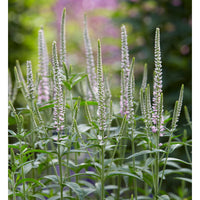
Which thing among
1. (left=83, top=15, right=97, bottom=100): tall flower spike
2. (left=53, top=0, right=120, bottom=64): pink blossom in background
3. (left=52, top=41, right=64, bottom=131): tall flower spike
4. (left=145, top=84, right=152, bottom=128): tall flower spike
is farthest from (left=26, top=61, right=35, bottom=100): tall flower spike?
(left=53, top=0, right=120, bottom=64): pink blossom in background

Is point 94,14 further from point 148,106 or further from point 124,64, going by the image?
point 148,106

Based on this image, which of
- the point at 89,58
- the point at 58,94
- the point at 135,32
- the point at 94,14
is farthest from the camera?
the point at 94,14

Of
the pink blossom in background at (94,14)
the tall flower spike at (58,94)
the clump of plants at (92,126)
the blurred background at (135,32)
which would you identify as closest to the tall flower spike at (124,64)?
the clump of plants at (92,126)

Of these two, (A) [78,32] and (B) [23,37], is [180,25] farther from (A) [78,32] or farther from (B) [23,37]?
(B) [23,37]

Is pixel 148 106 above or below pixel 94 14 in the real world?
below

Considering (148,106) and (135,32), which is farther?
(135,32)

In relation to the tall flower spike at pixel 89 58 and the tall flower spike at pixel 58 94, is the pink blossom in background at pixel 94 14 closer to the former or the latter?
the tall flower spike at pixel 89 58

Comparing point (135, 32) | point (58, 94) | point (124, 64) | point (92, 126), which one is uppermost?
point (135, 32)

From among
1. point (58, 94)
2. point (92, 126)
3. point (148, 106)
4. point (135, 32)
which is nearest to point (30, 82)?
point (58, 94)

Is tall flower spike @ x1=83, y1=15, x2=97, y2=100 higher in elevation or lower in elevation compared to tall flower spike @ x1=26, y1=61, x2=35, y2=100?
higher

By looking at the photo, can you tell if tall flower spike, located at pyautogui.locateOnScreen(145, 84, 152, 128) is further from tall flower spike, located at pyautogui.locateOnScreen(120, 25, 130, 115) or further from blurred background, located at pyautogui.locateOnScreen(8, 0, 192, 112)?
blurred background, located at pyautogui.locateOnScreen(8, 0, 192, 112)

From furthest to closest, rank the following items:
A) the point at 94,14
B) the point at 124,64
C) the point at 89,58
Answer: the point at 94,14, the point at 89,58, the point at 124,64

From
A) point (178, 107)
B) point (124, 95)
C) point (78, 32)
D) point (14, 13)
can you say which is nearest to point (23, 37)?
point (14, 13)

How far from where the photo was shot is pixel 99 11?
139 inches
